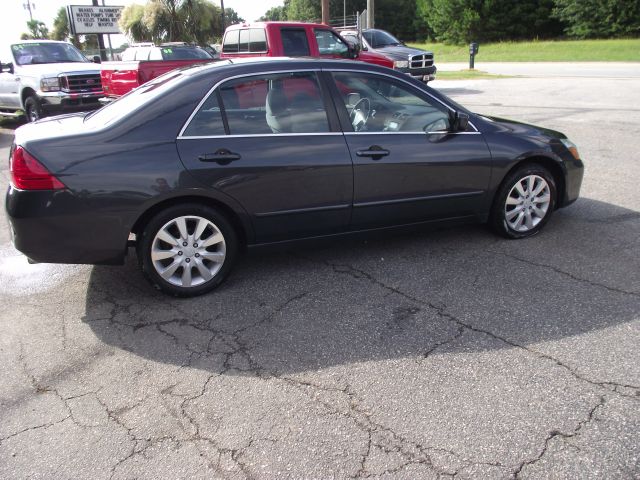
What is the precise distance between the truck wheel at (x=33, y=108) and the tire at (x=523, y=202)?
10.3 m

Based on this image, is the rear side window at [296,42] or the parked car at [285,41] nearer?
the parked car at [285,41]

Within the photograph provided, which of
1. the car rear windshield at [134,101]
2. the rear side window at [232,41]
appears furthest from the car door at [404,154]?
the rear side window at [232,41]

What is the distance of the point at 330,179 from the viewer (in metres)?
4.12

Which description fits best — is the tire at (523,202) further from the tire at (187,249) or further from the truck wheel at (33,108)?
the truck wheel at (33,108)

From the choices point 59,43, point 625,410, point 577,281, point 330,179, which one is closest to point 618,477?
point 625,410

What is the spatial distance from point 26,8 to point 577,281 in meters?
79.4

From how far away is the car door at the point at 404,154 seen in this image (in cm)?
423

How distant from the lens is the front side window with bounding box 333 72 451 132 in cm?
432

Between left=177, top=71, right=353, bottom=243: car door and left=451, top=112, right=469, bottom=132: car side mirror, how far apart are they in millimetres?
1017

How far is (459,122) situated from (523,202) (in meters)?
1.02

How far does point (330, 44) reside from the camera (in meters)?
12.5

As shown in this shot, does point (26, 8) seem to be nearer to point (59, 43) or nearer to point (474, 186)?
point (59, 43)

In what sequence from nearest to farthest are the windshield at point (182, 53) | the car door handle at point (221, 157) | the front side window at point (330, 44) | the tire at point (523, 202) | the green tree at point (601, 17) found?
→ the car door handle at point (221, 157), the tire at point (523, 202), the front side window at point (330, 44), the windshield at point (182, 53), the green tree at point (601, 17)

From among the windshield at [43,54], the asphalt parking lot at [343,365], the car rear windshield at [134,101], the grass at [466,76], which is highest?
the windshield at [43,54]
